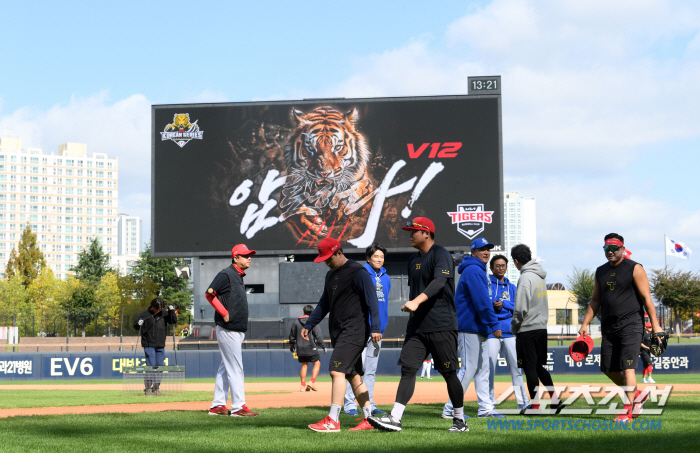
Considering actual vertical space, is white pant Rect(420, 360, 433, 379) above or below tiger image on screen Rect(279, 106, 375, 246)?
below

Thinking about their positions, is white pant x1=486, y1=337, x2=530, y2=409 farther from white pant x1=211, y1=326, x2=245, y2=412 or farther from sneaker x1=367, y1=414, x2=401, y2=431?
white pant x1=211, y1=326, x2=245, y2=412

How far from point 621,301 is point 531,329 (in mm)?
1157

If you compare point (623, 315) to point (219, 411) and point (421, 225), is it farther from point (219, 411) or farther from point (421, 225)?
point (219, 411)

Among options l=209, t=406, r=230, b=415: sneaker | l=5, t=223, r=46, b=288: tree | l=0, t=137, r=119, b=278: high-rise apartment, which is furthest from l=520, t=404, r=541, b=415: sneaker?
l=0, t=137, r=119, b=278: high-rise apartment

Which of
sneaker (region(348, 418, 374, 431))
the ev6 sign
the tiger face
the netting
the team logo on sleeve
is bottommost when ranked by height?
the ev6 sign

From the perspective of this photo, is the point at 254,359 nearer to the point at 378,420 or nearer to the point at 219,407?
the point at 219,407

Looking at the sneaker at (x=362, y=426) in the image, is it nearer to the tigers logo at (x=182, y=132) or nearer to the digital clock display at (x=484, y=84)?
the tigers logo at (x=182, y=132)

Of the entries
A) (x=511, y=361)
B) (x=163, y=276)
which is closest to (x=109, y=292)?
(x=163, y=276)

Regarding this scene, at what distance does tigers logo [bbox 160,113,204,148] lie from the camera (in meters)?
37.0

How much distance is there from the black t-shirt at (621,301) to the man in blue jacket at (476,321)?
1.20 metres

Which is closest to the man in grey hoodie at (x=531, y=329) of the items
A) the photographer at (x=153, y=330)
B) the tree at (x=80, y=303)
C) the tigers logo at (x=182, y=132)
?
the photographer at (x=153, y=330)

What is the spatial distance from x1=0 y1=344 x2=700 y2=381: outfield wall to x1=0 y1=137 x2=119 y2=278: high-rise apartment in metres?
162

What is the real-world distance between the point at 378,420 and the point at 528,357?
235 cm

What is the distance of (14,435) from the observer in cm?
753
